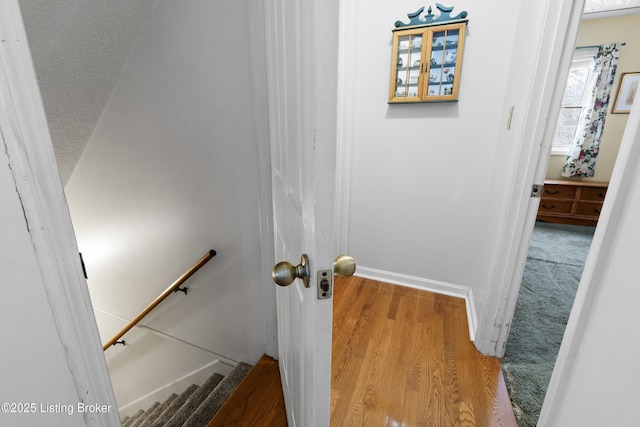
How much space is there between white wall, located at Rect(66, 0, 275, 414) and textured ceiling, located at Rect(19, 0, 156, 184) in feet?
0.19

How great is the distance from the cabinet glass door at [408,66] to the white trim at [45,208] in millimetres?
1901

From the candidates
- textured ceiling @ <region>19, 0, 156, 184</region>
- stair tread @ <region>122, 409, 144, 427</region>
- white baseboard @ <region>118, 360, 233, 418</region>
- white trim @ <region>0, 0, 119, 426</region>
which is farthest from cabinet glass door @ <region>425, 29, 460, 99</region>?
stair tread @ <region>122, 409, 144, 427</region>

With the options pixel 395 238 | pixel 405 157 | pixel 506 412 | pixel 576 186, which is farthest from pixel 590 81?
pixel 506 412

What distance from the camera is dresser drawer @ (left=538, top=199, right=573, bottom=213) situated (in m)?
3.54

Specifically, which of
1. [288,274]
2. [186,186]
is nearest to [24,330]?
[288,274]

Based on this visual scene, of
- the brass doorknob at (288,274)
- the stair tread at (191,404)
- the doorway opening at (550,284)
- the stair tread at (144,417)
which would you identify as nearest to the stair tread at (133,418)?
the stair tread at (144,417)

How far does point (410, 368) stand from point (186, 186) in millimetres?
1525

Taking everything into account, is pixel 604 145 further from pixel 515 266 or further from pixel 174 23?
pixel 174 23

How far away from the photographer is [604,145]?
11.4ft

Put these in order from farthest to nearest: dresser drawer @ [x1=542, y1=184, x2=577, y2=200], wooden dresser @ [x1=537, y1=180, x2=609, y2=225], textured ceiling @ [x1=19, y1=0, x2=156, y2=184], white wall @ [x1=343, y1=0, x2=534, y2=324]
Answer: dresser drawer @ [x1=542, y1=184, x2=577, y2=200] < wooden dresser @ [x1=537, y1=180, x2=609, y2=225] < white wall @ [x1=343, y1=0, x2=534, y2=324] < textured ceiling @ [x1=19, y1=0, x2=156, y2=184]

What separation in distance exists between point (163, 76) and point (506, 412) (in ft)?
7.22

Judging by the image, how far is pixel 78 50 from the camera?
1.21m

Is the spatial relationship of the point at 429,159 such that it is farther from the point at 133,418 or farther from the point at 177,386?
the point at 133,418

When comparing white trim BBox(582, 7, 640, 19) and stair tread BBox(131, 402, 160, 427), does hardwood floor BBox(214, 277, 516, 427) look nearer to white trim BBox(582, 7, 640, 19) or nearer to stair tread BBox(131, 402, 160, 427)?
stair tread BBox(131, 402, 160, 427)
